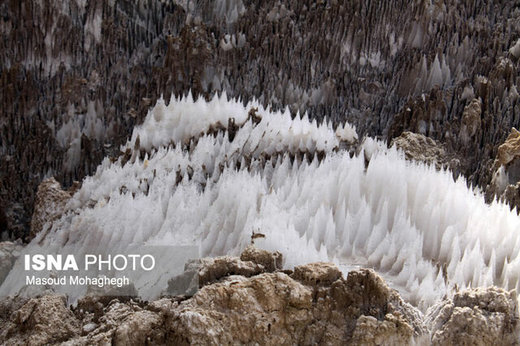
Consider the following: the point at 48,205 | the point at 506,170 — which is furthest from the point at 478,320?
the point at 48,205

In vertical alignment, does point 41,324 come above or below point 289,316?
below

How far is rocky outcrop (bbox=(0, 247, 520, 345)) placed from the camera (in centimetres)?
438

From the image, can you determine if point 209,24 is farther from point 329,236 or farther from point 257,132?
point 329,236

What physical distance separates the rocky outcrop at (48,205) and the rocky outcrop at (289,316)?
347cm

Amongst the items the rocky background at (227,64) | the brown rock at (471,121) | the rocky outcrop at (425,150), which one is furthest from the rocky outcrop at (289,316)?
the rocky background at (227,64)

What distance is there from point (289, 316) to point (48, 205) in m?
5.15

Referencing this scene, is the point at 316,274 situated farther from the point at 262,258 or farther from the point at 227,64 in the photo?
the point at 227,64

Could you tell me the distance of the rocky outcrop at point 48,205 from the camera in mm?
8328

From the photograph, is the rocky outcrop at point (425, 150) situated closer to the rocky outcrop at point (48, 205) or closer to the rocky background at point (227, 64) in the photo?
the rocky background at point (227, 64)

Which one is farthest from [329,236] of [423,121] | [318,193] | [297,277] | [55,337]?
[423,121]

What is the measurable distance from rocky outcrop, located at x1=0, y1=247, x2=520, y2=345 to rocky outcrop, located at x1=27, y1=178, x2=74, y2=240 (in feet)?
11.4

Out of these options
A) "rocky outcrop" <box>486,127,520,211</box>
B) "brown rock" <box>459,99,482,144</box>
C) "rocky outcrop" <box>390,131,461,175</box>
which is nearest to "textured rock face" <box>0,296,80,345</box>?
"rocky outcrop" <box>390,131,461,175</box>

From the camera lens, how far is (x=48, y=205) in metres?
8.55

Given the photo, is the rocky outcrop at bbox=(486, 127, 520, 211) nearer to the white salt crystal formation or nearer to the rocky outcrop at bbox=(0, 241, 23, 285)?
the white salt crystal formation
